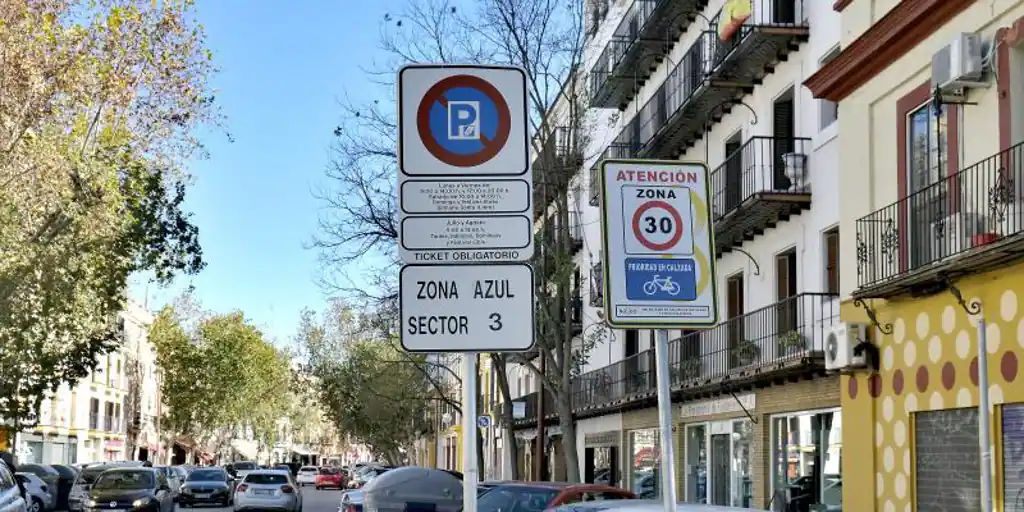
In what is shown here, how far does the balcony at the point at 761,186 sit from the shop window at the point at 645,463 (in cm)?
817

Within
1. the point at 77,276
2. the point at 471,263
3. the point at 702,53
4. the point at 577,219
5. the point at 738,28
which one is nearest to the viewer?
the point at 471,263

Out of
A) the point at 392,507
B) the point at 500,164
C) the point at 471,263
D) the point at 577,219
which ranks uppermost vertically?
the point at 577,219

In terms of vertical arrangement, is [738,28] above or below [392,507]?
above

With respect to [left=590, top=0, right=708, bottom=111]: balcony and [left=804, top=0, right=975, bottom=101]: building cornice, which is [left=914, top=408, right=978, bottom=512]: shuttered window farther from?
[left=590, top=0, right=708, bottom=111]: balcony

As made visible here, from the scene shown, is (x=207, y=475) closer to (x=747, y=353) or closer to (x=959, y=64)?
(x=747, y=353)

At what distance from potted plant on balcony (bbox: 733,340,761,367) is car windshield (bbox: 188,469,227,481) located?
24.6 meters

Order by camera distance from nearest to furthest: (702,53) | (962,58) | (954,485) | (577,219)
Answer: (962,58)
(954,485)
(702,53)
(577,219)

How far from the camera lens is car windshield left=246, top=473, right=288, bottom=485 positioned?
3647cm

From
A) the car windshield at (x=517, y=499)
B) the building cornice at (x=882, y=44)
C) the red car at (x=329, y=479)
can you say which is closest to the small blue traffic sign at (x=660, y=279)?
the car windshield at (x=517, y=499)

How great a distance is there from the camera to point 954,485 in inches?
607

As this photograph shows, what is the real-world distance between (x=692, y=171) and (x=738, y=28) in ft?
59.5

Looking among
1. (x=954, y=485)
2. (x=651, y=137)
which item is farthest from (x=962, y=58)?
(x=651, y=137)

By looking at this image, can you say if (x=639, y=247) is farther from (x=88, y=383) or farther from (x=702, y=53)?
(x=88, y=383)

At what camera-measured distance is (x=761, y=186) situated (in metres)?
24.2
